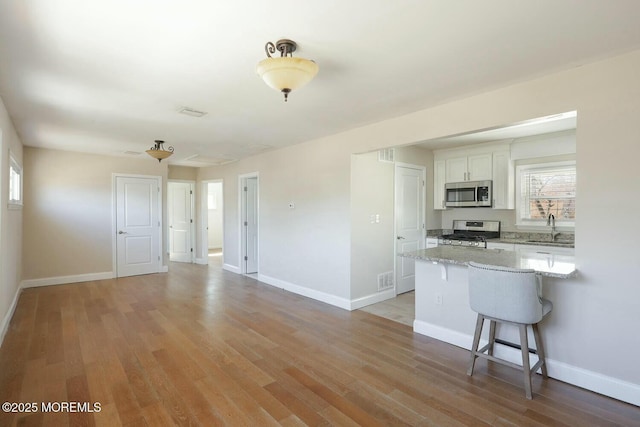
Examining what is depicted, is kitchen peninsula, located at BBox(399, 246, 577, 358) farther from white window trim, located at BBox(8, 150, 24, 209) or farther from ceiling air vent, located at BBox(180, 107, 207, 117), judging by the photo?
white window trim, located at BBox(8, 150, 24, 209)

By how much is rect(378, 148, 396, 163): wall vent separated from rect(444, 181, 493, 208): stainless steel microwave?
1.29 metres

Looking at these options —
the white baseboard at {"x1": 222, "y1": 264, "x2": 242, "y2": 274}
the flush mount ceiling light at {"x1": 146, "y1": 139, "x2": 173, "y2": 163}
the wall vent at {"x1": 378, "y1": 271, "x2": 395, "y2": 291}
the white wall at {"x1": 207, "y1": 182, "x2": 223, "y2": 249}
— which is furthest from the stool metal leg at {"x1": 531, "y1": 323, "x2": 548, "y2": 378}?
the white wall at {"x1": 207, "y1": 182, "x2": 223, "y2": 249}

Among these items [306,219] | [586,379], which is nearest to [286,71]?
[586,379]

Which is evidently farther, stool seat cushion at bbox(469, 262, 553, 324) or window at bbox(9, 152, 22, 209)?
window at bbox(9, 152, 22, 209)

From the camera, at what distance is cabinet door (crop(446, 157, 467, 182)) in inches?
210

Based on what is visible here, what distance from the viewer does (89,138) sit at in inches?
190

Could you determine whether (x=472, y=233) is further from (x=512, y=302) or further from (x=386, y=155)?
(x=512, y=302)

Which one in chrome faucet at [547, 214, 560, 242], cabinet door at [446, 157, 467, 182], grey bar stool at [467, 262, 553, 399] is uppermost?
cabinet door at [446, 157, 467, 182]

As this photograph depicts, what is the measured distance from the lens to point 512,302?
93.8 inches

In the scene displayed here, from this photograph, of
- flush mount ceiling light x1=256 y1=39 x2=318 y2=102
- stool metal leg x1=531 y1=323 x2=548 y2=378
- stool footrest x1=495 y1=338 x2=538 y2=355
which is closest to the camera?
flush mount ceiling light x1=256 y1=39 x2=318 y2=102

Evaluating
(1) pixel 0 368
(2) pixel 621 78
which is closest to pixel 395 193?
(2) pixel 621 78

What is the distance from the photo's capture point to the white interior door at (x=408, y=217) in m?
5.04

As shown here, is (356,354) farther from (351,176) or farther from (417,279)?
(351,176)

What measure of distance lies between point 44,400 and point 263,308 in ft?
7.97
